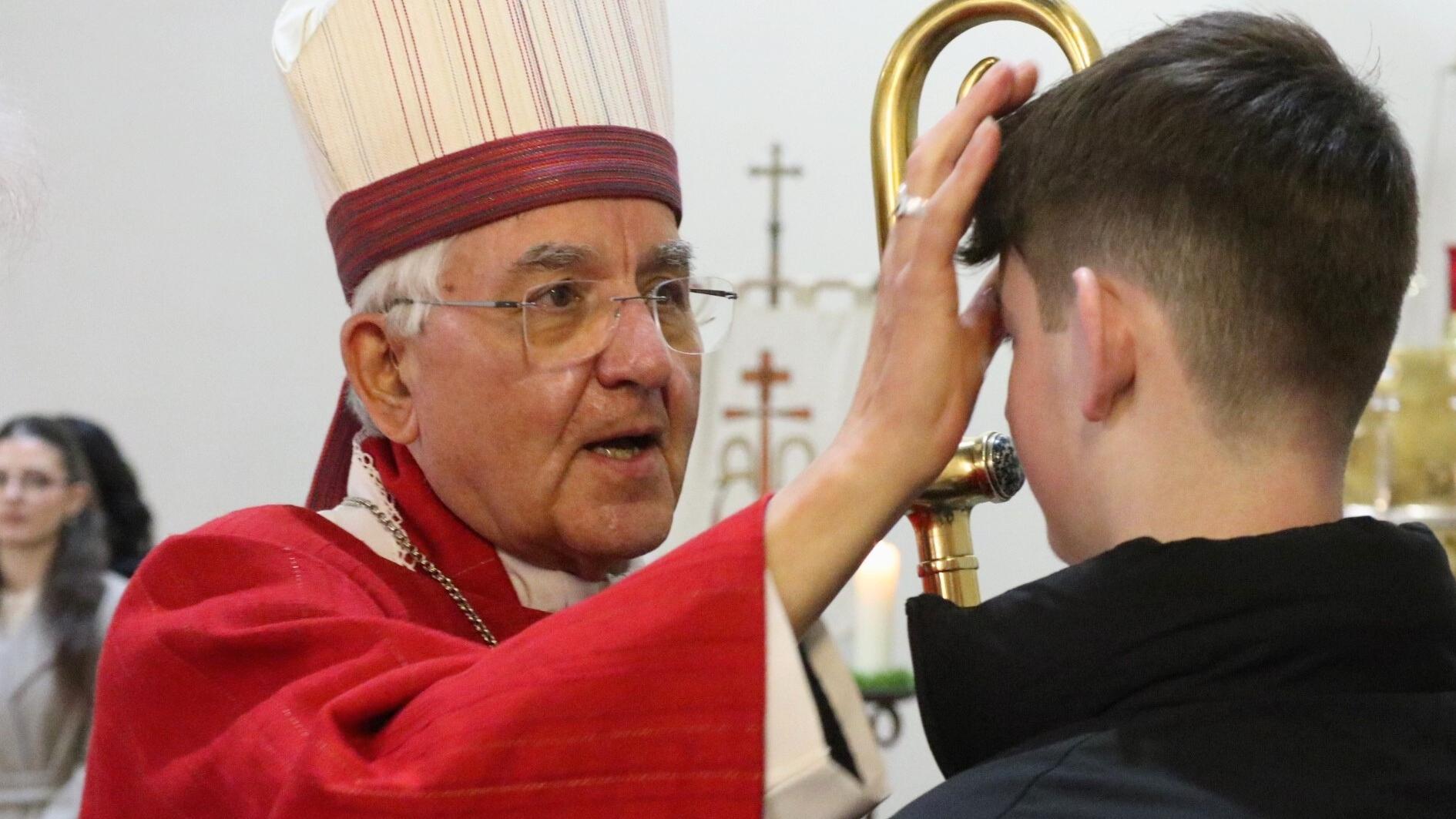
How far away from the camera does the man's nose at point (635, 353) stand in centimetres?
192

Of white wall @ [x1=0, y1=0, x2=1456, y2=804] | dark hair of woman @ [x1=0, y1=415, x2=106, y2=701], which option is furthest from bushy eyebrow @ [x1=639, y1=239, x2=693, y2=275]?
white wall @ [x1=0, y1=0, x2=1456, y2=804]

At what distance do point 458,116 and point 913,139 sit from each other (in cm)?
71

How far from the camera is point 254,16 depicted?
567cm

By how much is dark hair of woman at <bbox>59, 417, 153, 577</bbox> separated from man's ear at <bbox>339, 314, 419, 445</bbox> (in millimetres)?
2448

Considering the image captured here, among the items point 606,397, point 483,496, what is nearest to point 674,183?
point 606,397

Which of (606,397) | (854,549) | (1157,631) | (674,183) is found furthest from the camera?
(674,183)

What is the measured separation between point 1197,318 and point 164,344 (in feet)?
15.9

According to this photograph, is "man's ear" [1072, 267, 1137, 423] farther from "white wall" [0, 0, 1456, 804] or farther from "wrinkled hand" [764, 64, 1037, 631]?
"white wall" [0, 0, 1456, 804]

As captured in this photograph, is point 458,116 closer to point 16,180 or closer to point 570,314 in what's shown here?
point 570,314

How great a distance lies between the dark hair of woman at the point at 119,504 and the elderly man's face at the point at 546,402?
8.37 feet

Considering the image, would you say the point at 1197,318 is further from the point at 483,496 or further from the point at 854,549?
the point at 483,496

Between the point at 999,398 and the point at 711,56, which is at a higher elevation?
the point at 711,56

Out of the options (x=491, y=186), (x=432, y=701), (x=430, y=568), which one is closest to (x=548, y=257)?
(x=491, y=186)

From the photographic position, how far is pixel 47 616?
156 inches
